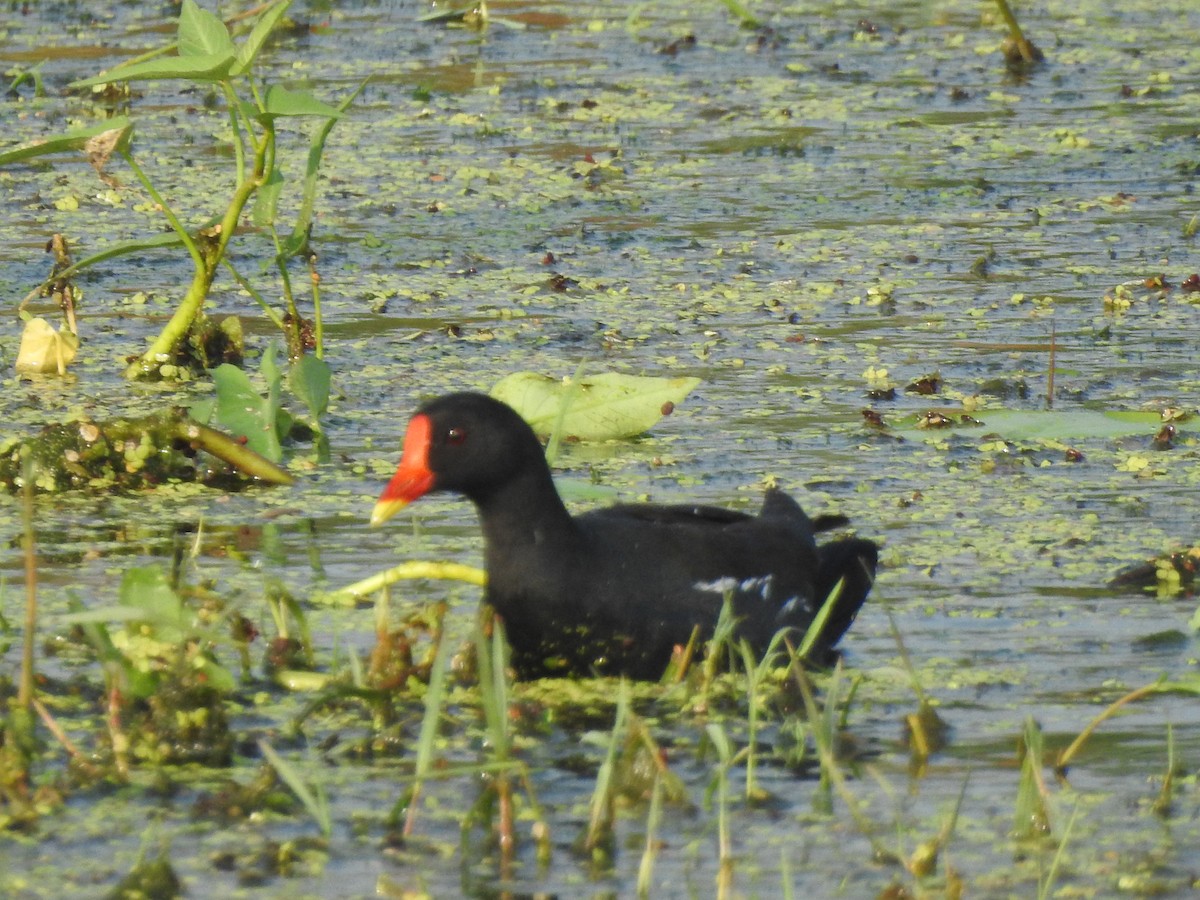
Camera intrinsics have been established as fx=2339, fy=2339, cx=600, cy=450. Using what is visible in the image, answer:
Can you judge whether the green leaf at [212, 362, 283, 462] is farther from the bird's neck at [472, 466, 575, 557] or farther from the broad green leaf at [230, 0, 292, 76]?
the bird's neck at [472, 466, 575, 557]

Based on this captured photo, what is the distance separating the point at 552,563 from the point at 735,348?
2765 mm

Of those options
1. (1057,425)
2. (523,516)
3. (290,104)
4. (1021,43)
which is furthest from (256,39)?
(1021,43)

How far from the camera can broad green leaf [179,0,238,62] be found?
19.4ft

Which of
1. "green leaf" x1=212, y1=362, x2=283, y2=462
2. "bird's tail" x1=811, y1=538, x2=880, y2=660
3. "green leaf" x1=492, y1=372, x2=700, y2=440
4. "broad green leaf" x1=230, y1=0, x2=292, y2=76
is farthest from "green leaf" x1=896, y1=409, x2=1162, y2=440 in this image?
"broad green leaf" x1=230, y1=0, x2=292, y2=76

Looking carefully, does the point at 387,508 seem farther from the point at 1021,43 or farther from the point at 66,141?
the point at 1021,43

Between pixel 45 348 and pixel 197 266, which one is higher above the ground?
pixel 197 266

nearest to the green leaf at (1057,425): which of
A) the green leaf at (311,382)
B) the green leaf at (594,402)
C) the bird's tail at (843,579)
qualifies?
the green leaf at (594,402)

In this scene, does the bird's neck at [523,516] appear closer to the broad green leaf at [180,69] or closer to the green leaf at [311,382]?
the green leaf at [311,382]

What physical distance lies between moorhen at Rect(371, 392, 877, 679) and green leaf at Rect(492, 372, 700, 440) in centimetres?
132

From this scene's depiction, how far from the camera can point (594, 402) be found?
625 cm

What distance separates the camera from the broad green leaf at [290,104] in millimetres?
5703

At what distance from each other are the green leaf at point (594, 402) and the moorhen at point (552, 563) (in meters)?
1.32

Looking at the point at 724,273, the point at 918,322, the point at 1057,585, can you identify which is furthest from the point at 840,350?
the point at 1057,585

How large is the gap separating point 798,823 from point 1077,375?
3.34 meters
